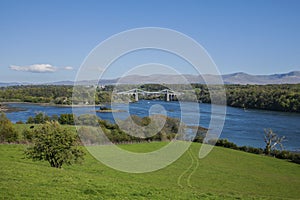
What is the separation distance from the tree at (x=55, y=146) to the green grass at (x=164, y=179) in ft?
2.68

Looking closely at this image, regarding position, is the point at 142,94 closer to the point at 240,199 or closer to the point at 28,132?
the point at 28,132

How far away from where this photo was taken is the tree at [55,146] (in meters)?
15.4

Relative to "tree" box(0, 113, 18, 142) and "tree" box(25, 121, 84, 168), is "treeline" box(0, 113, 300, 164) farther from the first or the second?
"tree" box(25, 121, 84, 168)

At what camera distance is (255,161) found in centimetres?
2938

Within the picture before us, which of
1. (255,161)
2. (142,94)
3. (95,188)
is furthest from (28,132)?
(142,94)

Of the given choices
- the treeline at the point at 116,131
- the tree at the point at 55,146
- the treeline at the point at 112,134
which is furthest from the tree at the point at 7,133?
the tree at the point at 55,146

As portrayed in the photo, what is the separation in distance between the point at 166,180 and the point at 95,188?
948 centimetres

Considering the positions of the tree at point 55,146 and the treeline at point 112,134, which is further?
the treeline at point 112,134

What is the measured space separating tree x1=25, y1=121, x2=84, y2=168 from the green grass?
2.68 feet

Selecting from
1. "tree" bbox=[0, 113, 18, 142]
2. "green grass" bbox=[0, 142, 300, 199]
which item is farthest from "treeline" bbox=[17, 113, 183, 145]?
"green grass" bbox=[0, 142, 300, 199]

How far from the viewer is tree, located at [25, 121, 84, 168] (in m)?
15.4

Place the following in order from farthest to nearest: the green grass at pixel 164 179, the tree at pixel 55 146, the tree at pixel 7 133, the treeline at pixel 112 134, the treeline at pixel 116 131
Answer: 1. the treeline at pixel 116 131
2. the treeline at pixel 112 134
3. the tree at pixel 7 133
4. the tree at pixel 55 146
5. the green grass at pixel 164 179

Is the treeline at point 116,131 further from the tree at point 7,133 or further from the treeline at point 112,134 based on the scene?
the tree at point 7,133

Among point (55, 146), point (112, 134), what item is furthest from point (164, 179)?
point (112, 134)
